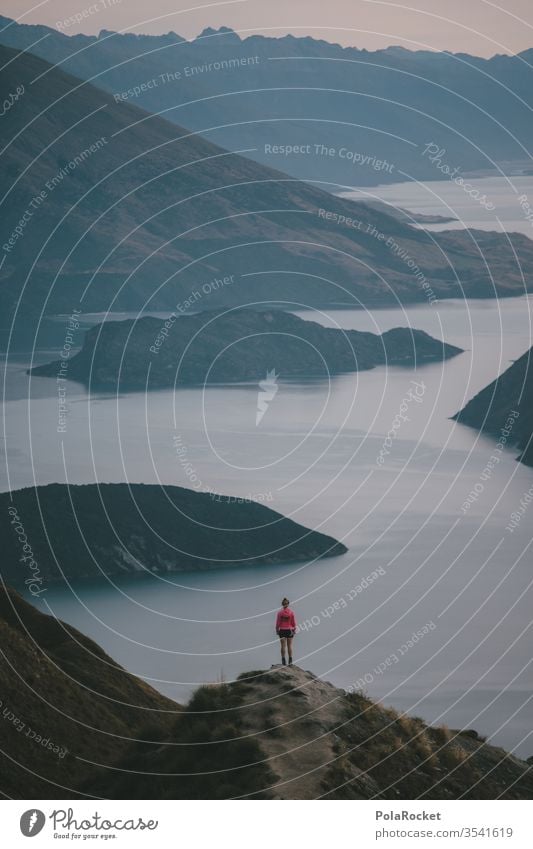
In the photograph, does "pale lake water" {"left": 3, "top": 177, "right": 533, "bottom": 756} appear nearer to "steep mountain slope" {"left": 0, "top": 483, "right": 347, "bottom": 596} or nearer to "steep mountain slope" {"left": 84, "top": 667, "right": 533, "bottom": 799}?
"steep mountain slope" {"left": 0, "top": 483, "right": 347, "bottom": 596}

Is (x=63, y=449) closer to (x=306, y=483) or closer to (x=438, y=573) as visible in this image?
(x=306, y=483)

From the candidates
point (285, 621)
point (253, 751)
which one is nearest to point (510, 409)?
point (285, 621)

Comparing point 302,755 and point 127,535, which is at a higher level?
point 127,535

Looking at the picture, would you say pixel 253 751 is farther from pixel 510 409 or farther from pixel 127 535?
pixel 510 409

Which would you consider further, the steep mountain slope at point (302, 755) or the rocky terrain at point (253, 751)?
the rocky terrain at point (253, 751)

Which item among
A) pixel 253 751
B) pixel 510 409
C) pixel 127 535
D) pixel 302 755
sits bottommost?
pixel 302 755

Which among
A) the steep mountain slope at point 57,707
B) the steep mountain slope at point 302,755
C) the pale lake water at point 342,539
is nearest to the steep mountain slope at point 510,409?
the pale lake water at point 342,539

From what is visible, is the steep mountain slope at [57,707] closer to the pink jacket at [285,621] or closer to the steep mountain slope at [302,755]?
the steep mountain slope at [302,755]
